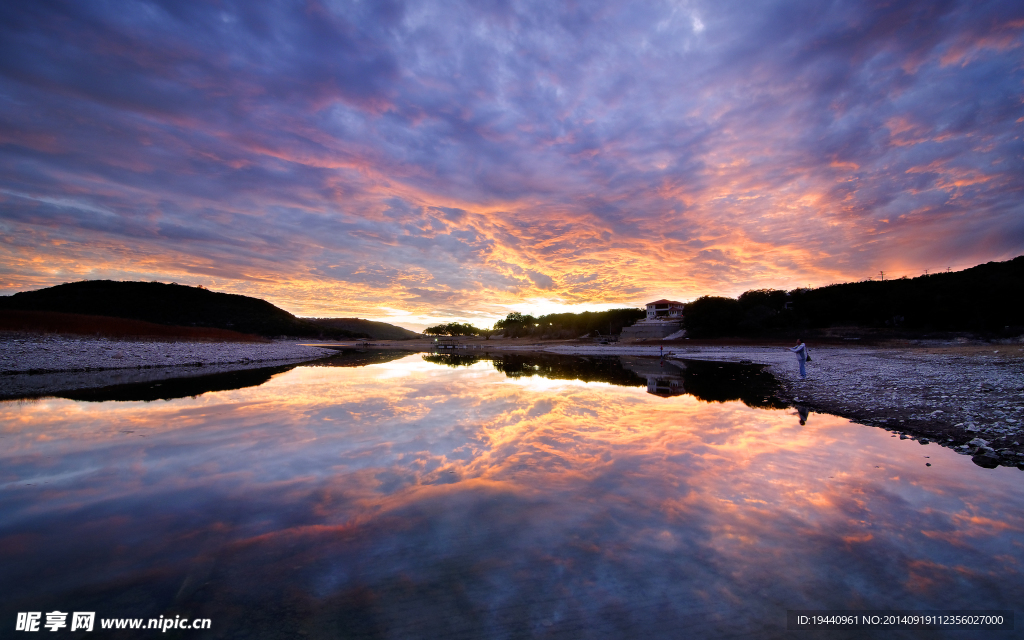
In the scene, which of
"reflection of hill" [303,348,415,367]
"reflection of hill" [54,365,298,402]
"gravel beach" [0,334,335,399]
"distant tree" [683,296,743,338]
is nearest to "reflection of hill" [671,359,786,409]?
"reflection of hill" [54,365,298,402]

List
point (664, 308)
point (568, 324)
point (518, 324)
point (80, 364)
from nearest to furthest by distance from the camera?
point (80, 364) < point (664, 308) < point (568, 324) < point (518, 324)

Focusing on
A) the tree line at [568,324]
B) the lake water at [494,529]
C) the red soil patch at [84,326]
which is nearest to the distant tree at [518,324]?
the tree line at [568,324]

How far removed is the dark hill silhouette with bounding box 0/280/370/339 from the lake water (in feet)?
367

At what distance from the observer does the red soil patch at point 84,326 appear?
104ft

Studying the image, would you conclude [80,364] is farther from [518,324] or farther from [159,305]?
[518,324]

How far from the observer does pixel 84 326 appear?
37656mm

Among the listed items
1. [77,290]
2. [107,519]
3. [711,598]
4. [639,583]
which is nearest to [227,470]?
[107,519]

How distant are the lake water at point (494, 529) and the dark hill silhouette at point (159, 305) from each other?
111822mm

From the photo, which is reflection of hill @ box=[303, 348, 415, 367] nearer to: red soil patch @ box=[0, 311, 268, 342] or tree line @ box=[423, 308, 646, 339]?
red soil patch @ box=[0, 311, 268, 342]

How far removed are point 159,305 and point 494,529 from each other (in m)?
144

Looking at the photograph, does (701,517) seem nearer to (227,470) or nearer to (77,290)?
(227,470)

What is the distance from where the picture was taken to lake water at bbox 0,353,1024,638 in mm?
3607

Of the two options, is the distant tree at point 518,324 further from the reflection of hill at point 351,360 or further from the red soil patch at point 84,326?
the red soil patch at point 84,326

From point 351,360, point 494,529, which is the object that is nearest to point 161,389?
point 494,529
